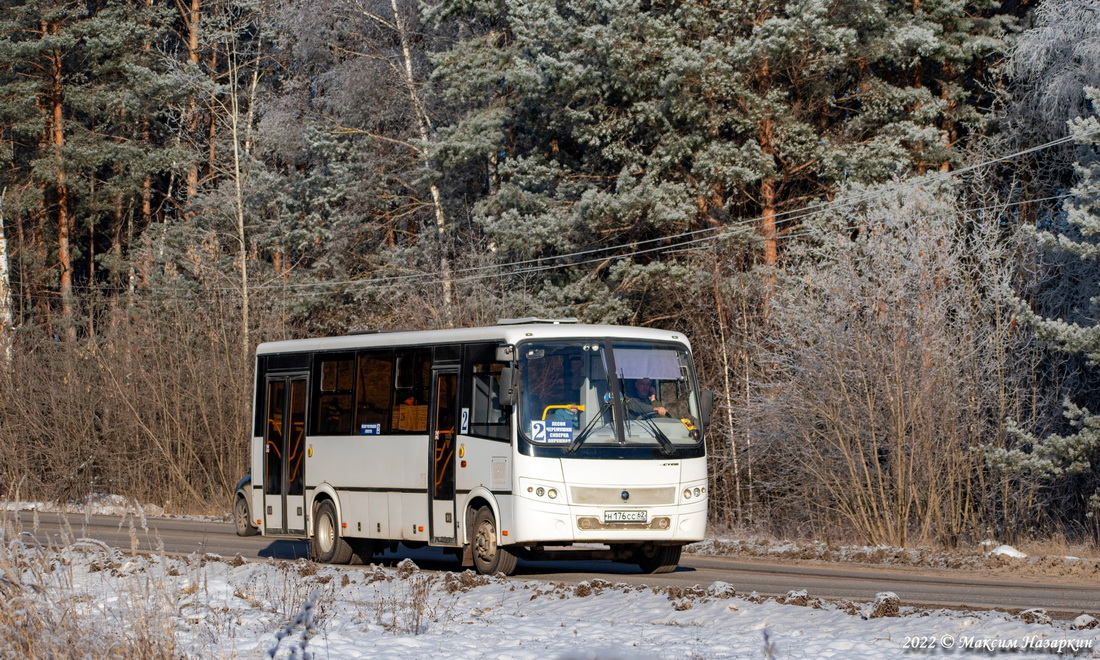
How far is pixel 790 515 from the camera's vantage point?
95.7 ft

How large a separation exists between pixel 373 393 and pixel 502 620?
7.27 m

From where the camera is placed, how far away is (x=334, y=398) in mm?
20594

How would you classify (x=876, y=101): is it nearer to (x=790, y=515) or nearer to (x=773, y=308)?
(x=773, y=308)

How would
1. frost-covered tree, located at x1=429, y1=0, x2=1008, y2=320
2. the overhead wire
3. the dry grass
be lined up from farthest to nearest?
frost-covered tree, located at x1=429, y1=0, x2=1008, y2=320 < the overhead wire < the dry grass

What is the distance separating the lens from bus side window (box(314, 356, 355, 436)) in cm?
2023

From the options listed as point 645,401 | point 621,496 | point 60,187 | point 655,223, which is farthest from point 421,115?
point 621,496

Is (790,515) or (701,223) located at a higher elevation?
(701,223)

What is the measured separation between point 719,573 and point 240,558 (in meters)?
6.22

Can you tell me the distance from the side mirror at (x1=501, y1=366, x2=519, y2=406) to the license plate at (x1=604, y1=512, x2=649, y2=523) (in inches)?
69.1

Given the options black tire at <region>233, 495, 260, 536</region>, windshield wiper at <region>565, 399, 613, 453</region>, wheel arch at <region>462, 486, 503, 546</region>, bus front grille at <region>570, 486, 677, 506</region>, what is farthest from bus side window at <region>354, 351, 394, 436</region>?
black tire at <region>233, 495, 260, 536</region>

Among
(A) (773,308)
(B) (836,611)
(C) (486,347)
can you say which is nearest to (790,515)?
(A) (773,308)

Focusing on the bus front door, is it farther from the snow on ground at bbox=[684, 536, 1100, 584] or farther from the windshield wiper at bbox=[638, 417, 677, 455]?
the snow on ground at bbox=[684, 536, 1100, 584]

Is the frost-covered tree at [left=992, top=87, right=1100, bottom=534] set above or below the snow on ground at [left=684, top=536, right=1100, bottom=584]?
above

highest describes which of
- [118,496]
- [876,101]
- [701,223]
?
[876,101]
